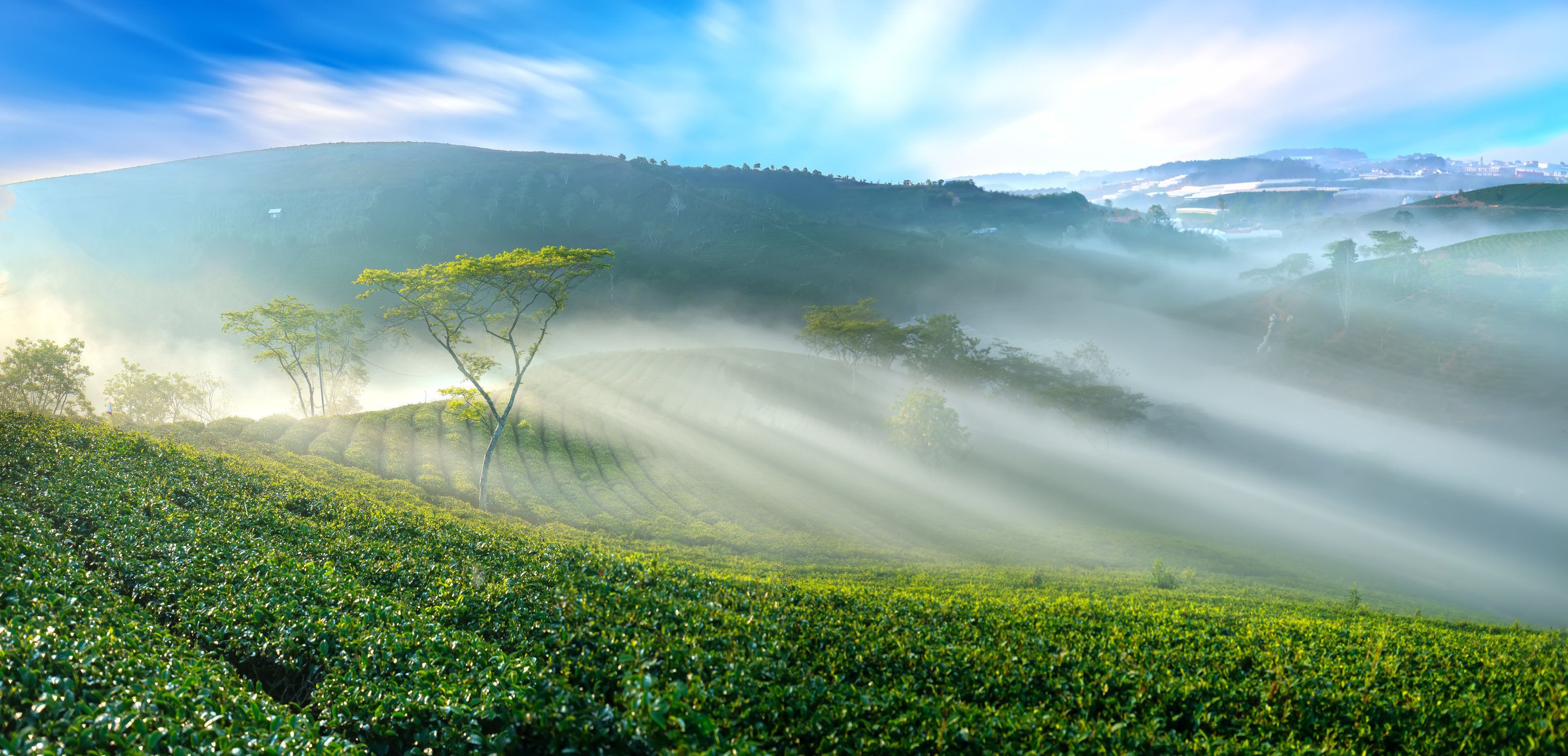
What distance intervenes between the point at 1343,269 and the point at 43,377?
174 meters

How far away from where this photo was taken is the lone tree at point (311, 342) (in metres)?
53.7

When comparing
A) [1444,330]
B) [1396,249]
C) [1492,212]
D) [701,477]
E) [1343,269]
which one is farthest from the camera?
[1492,212]

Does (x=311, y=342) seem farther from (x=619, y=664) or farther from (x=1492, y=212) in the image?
(x=1492, y=212)

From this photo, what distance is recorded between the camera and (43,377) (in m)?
52.0

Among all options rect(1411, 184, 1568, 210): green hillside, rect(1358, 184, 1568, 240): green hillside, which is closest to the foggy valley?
rect(1358, 184, 1568, 240): green hillside

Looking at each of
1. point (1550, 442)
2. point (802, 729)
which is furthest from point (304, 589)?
point (1550, 442)

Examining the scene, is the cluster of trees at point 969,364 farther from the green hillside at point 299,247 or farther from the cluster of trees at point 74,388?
the green hillside at point 299,247

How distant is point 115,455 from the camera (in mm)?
17188

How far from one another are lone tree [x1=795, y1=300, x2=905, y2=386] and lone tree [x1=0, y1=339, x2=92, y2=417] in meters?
70.6

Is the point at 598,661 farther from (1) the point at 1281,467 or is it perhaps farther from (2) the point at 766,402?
(1) the point at 1281,467

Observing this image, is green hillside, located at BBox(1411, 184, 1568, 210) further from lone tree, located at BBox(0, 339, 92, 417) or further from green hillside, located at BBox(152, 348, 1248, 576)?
lone tree, located at BBox(0, 339, 92, 417)

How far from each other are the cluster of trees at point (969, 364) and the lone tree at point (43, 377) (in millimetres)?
73792

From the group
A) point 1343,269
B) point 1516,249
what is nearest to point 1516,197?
point 1516,249

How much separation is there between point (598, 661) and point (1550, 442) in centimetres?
10867
